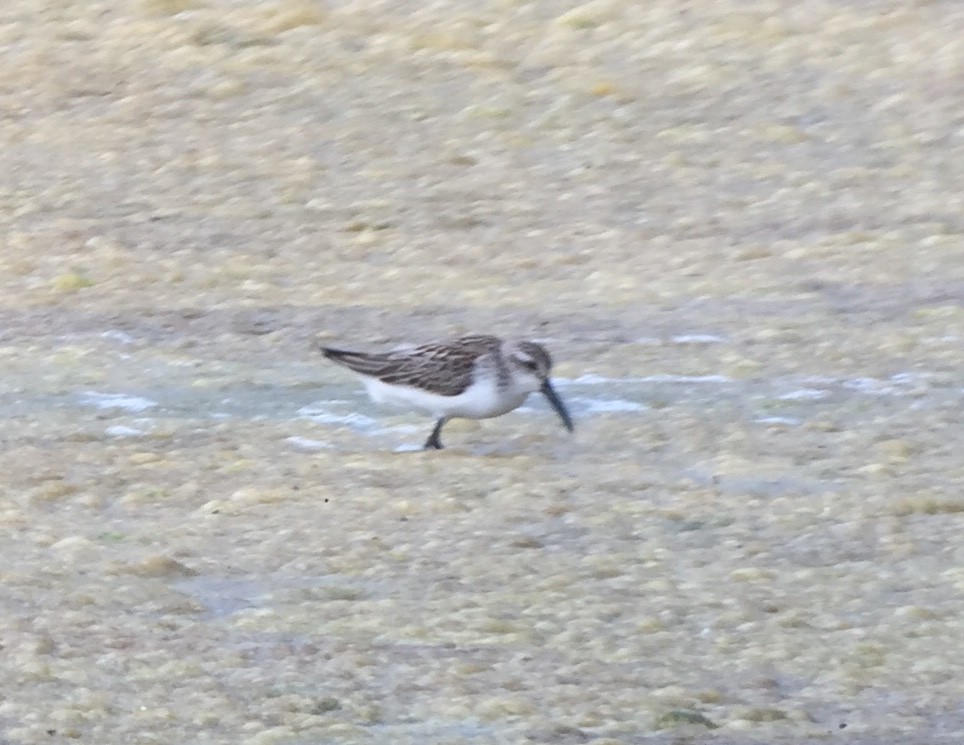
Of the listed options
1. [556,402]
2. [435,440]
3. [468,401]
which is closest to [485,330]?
[556,402]

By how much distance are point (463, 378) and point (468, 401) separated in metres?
0.09

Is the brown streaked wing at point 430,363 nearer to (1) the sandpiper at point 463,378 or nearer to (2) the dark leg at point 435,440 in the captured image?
(1) the sandpiper at point 463,378

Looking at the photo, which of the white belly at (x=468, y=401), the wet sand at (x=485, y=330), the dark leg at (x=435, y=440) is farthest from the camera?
the dark leg at (x=435, y=440)

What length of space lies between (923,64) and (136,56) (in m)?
5.00

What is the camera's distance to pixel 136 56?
1462 centimetres

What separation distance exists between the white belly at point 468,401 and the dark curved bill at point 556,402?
4.3 inches

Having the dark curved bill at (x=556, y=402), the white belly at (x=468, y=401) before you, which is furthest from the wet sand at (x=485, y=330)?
the white belly at (x=468, y=401)

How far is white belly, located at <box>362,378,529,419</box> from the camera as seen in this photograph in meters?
7.96

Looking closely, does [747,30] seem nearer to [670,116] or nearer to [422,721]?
[670,116]

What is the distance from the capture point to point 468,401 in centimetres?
795

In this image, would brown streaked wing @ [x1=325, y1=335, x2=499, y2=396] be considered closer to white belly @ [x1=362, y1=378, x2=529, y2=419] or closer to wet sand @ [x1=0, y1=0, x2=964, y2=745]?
white belly @ [x1=362, y1=378, x2=529, y2=419]

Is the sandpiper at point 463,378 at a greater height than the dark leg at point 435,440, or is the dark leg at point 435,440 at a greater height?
the sandpiper at point 463,378

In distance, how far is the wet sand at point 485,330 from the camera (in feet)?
18.2

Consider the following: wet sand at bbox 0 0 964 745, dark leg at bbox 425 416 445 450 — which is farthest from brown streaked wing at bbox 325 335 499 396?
wet sand at bbox 0 0 964 745
